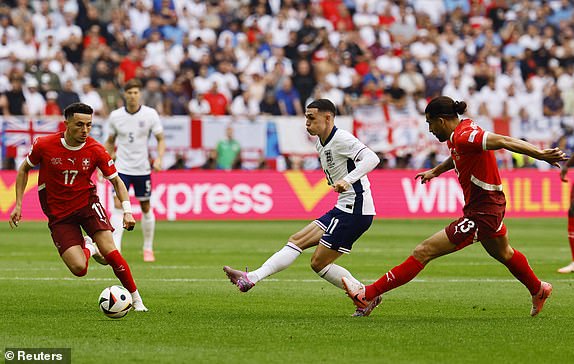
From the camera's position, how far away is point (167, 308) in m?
11.9

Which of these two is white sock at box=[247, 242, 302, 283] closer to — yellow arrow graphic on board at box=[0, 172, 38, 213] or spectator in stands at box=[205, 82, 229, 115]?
yellow arrow graphic on board at box=[0, 172, 38, 213]

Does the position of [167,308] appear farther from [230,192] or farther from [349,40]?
[349,40]

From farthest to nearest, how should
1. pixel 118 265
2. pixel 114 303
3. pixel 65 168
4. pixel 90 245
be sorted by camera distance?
pixel 90 245
pixel 65 168
pixel 118 265
pixel 114 303

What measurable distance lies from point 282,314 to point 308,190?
16.9 meters

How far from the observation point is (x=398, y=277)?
11062 millimetres

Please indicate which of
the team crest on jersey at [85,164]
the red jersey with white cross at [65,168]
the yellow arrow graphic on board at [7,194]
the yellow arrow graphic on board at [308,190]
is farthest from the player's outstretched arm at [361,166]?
the yellow arrow graphic on board at [308,190]

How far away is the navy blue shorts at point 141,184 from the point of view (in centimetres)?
1792

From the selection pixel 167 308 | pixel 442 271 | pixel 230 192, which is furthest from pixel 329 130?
pixel 230 192

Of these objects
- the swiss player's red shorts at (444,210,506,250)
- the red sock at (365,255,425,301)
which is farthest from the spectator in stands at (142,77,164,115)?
the swiss player's red shorts at (444,210,506,250)

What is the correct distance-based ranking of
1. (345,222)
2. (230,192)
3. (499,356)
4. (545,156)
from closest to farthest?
1. (499,356)
2. (545,156)
3. (345,222)
4. (230,192)

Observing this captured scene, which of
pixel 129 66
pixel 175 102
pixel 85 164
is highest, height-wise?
pixel 129 66

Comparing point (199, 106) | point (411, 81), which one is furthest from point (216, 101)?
point (411, 81)

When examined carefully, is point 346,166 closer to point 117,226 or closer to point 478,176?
point 478,176

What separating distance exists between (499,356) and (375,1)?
28.4m
